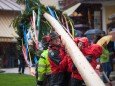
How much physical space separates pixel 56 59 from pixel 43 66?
0.50m

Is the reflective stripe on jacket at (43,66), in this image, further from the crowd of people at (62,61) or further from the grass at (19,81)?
the grass at (19,81)

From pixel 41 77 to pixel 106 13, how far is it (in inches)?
521

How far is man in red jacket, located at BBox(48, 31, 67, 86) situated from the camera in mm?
6152

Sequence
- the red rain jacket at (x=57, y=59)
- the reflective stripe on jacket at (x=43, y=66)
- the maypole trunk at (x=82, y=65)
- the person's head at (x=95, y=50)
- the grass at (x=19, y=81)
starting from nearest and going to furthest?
the maypole trunk at (x=82, y=65) < the person's head at (x=95, y=50) < the red rain jacket at (x=57, y=59) < the reflective stripe on jacket at (x=43, y=66) < the grass at (x=19, y=81)

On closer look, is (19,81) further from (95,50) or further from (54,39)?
(95,50)

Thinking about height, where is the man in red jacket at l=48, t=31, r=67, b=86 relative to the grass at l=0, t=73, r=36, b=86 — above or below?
above

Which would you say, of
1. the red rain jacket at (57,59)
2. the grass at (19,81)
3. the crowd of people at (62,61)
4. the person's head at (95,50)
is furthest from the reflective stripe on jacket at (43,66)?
the grass at (19,81)

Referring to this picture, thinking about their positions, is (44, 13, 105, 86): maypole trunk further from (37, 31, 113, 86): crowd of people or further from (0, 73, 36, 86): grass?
(0, 73, 36, 86): grass

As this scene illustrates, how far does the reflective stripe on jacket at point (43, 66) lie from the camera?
6.52 m

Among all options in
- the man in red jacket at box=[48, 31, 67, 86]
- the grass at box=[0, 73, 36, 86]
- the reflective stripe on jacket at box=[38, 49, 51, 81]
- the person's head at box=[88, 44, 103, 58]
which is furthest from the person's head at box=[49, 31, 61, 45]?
the grass at box=[0, 73, 36, 86]

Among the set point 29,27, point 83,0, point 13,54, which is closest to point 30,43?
point 29,27

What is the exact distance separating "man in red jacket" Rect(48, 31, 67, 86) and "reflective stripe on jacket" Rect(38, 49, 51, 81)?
0.28 meters

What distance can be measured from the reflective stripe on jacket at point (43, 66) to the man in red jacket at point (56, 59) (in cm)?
28

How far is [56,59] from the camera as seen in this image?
616cm
